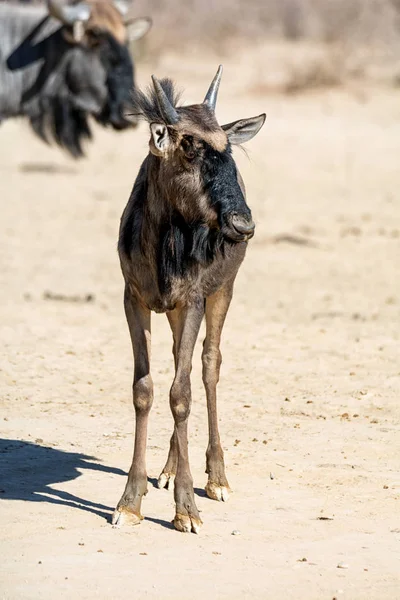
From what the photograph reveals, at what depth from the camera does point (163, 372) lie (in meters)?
8.70

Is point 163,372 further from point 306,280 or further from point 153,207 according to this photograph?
point 306,280

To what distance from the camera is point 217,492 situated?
6.36 meters

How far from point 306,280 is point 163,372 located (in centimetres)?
399

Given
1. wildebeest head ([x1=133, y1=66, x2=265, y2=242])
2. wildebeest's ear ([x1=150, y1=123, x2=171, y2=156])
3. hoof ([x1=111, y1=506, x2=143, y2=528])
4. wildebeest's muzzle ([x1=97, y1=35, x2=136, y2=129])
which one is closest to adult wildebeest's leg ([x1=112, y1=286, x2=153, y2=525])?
hoof ([x1=111, y1=506, x2=143, y2=528])

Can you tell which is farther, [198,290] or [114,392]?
[114,392]

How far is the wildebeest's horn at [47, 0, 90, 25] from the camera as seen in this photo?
11.9 meters

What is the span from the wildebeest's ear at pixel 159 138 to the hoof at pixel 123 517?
171 centimetres

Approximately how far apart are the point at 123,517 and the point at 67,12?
717 centimetres

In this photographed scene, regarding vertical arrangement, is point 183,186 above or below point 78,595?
above

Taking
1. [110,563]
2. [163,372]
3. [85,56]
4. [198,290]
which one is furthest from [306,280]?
[110,563]

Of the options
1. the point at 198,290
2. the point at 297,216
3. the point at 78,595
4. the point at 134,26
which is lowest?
the point at 78,595

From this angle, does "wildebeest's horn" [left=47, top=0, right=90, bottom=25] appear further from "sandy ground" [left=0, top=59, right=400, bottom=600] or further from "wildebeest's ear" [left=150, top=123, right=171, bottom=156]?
"wildebeest's ear" [left=150, top=123, right=171, bottom=156]

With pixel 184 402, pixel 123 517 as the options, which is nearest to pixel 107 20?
pixel 184 402

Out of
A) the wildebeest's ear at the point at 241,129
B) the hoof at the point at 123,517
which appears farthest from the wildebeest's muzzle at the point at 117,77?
the hoof at the point at 123,517
